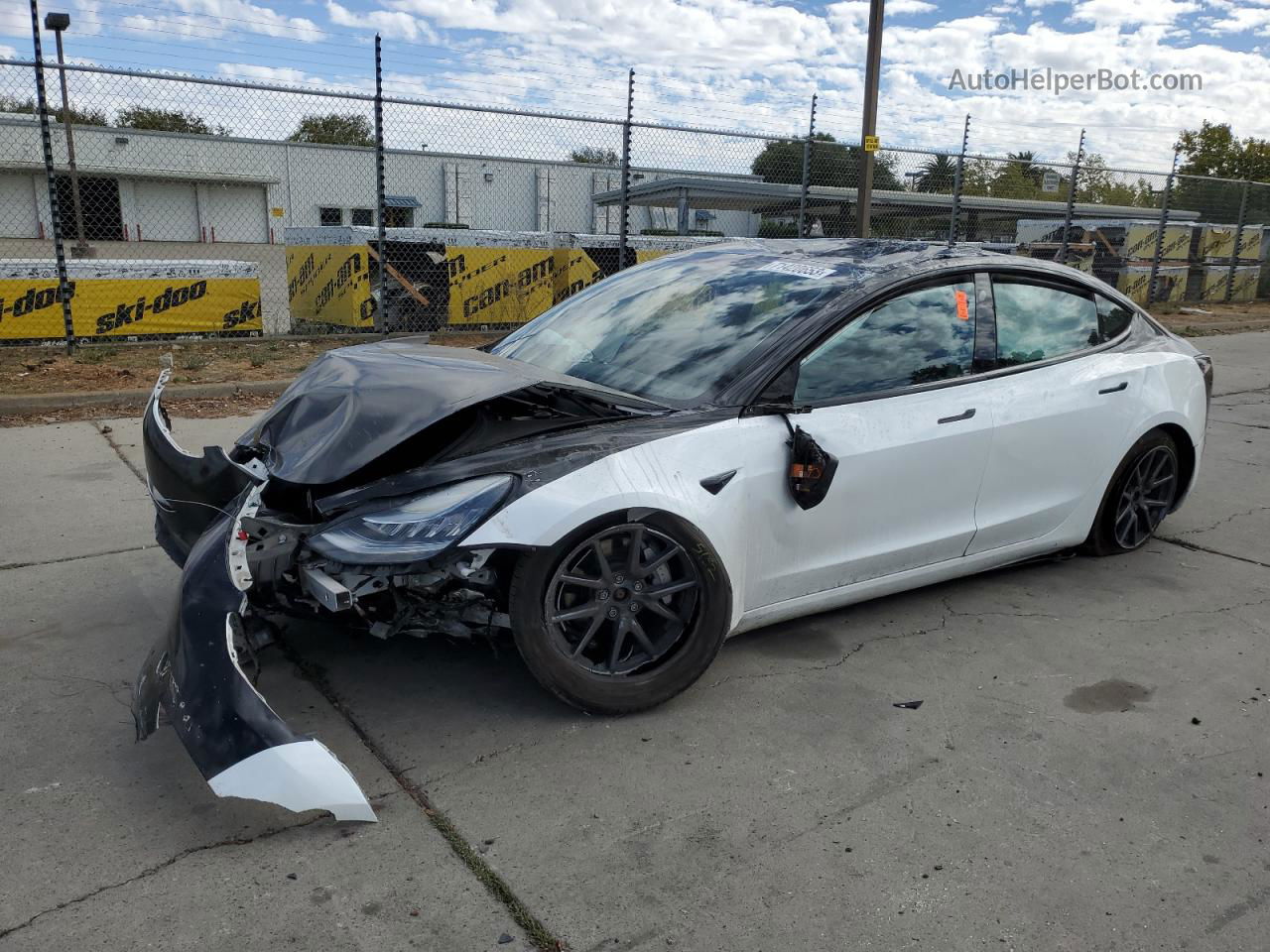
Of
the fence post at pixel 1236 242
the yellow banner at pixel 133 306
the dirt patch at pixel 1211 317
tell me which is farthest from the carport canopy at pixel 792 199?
the yellow banner at pixel 133 306

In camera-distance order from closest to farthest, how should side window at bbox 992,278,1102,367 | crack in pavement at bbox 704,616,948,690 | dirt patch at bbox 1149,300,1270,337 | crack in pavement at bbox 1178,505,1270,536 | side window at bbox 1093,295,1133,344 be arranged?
crack in pavement at bbox 704,616,948,690, side window at bbox 992,278,1102,367, side window at bbox 1093,295,1133,344, crack in pavement at bbox 1178,505,1270,536, dirt patch at bbox 1149,300,1270,337

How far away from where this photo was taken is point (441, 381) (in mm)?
3182

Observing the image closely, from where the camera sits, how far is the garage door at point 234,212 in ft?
122

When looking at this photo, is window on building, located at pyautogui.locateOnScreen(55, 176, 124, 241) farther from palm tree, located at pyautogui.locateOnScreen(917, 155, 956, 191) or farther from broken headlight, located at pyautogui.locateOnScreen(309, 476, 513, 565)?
broken headlight, located at pyautogui.locateOnScreen(309, 476, 513, 565)

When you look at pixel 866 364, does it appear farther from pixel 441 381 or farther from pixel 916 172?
pixel 916 172

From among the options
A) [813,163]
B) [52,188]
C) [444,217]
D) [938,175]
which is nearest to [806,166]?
[813,163]

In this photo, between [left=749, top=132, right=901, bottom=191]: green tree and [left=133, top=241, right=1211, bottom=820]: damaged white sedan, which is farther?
[left=749, top=132, right=901, bottom=191]: green tree

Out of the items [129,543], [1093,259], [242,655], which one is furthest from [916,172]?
[242,655]

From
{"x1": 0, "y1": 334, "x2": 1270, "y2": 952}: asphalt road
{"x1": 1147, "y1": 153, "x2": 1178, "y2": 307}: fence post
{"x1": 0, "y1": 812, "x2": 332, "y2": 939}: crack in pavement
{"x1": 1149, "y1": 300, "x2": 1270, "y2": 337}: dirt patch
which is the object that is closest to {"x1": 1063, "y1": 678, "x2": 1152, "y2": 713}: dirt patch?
{"x1": 0, "y1": 334, "x2": 1270, "y2": 952}: asphalt road

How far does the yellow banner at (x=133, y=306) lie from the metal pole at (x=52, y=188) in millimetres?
145

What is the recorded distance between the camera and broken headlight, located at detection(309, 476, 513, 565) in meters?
2.77

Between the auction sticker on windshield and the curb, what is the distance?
16.9 feet

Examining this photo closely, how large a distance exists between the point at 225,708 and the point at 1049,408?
3.25 m

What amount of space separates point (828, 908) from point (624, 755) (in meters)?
0.81
